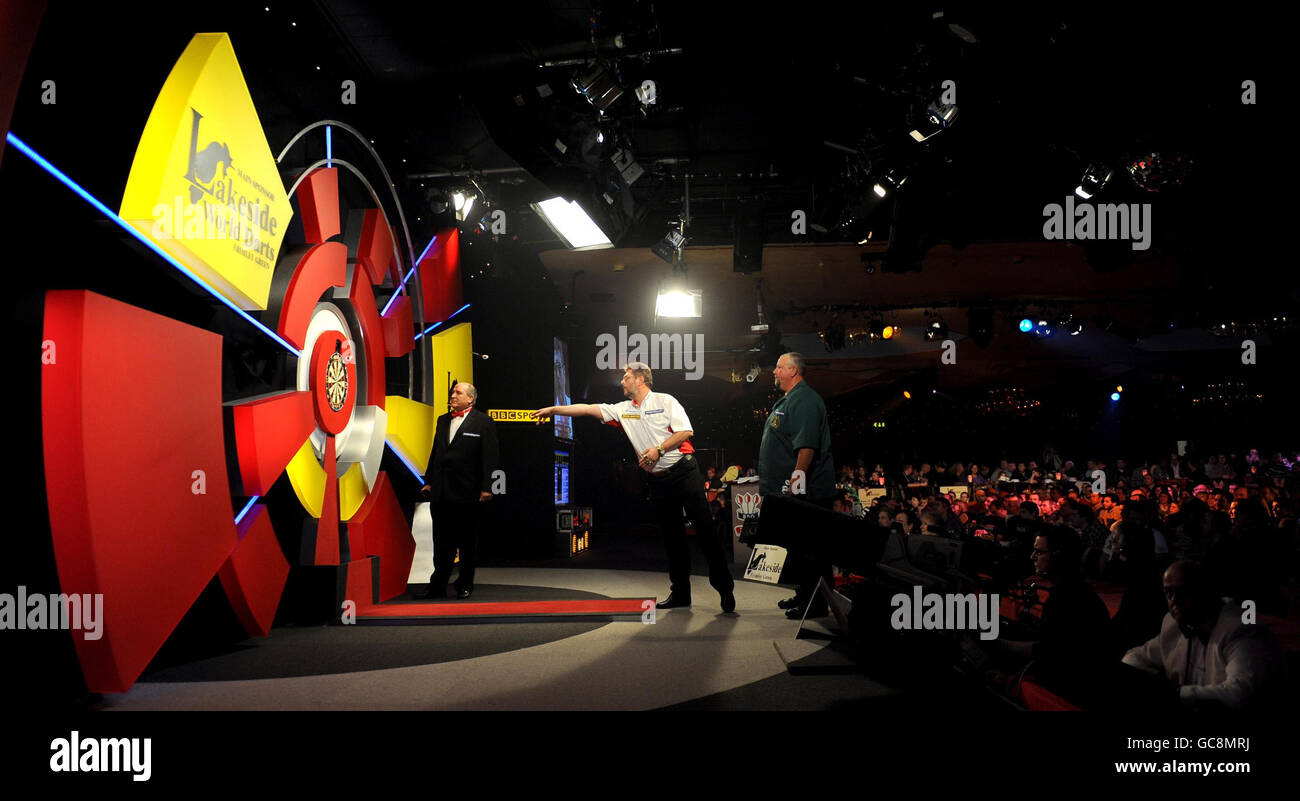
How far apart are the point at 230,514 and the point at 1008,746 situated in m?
3.65

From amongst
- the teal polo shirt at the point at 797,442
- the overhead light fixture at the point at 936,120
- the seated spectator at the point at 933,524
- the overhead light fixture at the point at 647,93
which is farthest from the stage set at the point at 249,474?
the overhead light fixture at the point at 936,120

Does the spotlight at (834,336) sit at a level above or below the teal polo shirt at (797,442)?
above

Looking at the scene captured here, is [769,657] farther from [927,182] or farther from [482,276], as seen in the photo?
[482,276]

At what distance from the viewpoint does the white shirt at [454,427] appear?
19.8 ft

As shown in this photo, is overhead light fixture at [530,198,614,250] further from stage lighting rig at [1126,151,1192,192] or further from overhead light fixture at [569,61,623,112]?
stage lighting rig at [1126,151,1192,192]

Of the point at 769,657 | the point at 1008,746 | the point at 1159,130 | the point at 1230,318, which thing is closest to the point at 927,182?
the point at 1159,130

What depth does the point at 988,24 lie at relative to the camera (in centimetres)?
508

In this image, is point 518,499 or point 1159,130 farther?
point 518,499

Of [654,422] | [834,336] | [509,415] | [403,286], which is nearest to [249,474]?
[654,422]

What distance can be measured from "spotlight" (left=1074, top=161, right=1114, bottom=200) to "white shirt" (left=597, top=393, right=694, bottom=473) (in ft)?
14.2

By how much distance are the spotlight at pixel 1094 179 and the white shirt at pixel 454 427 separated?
5.70 meters
